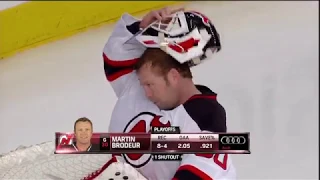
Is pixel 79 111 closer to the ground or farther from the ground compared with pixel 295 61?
closer to the ground

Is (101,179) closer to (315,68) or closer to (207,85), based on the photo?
(207,85)

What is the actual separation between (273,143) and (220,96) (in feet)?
0.75

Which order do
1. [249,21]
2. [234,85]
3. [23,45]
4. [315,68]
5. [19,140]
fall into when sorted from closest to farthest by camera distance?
1. [19,140]
2. [23,45]
3. [234,85]
4. [315,68]
5. [249,21]

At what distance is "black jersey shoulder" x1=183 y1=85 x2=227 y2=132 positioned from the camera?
1.24 m

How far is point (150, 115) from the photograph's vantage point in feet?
4.24

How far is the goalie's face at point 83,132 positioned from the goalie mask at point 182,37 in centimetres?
16

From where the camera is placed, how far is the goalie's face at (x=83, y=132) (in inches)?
48.9

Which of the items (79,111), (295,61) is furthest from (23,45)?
(295,61)

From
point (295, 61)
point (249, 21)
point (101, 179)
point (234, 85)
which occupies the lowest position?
point (101, 179)

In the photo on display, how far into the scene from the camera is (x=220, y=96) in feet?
4.71

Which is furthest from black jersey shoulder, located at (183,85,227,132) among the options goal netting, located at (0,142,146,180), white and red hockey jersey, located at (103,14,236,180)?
goal netting, located at (0,142,146,180)

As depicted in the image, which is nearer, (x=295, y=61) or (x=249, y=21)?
(x=295, y=61)
